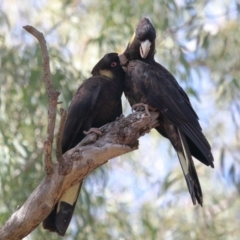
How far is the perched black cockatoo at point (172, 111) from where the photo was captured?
12.1 feet

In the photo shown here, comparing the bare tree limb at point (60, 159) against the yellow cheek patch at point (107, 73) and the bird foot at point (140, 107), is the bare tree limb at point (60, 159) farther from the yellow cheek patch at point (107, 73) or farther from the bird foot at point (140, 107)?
the yellow cheek patch at point (107, 73)

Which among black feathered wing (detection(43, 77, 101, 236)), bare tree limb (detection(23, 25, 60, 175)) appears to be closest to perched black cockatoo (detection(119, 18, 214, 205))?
black feathered wing (detection(43, 77, 101, 236))

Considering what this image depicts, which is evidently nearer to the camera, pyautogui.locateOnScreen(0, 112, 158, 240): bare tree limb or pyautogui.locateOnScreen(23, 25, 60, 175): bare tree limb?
pyautogui.locateOnScreen(23, 25, 60, 175): bare tree limb

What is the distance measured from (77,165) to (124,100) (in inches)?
99.9

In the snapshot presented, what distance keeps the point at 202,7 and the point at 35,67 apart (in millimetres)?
1395

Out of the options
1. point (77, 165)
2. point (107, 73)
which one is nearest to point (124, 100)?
point (107, 73)

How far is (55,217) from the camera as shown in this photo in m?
3.54

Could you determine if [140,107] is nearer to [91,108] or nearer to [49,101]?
[91,108]

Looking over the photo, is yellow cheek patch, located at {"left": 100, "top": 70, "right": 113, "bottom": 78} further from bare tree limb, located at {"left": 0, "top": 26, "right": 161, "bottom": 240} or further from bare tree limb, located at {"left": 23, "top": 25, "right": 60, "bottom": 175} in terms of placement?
bare tree limb, located at {"left": 23, "top": 25, "right": 60, "bottom": 175}

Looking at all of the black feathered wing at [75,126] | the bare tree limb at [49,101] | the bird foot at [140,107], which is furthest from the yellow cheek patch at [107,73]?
the bare tree limb at [49,101]

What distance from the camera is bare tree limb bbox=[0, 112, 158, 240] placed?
301cm

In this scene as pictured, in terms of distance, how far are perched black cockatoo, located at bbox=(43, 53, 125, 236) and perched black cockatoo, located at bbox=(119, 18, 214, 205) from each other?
74mm

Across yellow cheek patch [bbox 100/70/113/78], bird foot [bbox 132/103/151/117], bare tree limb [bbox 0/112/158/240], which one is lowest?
bare tree limb [bbox 0/112/158/240]

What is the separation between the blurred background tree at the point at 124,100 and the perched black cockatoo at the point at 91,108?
38.6 inches
